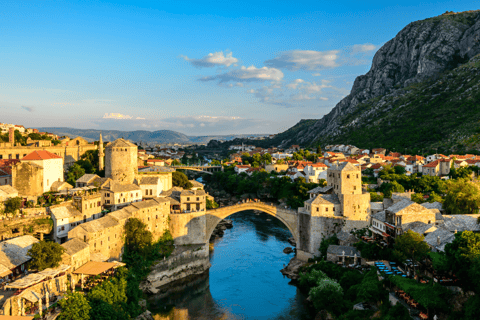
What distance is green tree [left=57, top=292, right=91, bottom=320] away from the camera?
2020 cm

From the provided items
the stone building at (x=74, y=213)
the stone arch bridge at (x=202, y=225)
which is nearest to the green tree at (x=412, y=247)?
the stone arch bridge at (x=202, y=225)

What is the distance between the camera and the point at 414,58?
12550 centimetres

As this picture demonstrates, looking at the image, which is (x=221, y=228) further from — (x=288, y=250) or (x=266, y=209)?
(x=288, y=250)

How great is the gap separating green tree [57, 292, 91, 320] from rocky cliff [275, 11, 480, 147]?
105993 millimetres

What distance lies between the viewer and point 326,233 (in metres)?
34.9

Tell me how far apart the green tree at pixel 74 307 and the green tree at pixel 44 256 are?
10.5 ft

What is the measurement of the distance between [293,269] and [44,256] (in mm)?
22030

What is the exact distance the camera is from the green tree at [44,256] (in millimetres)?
22906

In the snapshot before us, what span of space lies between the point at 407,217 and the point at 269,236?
21507 millimetres

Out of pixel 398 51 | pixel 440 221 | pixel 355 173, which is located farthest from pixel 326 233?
pixel 398 51

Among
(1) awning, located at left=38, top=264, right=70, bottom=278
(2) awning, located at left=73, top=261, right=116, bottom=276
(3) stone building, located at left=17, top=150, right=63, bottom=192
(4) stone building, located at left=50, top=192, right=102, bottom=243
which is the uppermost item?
(3) stone building, located at left=17, top=150, right=63, bottom=192

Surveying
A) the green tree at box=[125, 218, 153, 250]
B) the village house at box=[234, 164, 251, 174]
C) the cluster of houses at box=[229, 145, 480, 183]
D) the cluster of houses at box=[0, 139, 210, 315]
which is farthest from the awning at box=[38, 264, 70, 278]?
the village house at box=[234, 164, 251, 174]

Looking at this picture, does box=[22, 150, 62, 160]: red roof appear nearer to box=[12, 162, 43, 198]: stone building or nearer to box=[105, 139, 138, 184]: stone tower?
box=[12, 162, 43, 198]: stone building

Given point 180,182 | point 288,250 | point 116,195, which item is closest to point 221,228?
point 180,182
